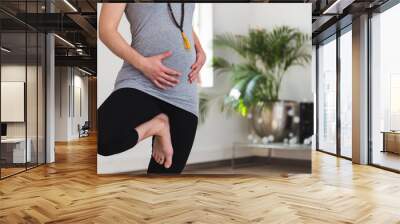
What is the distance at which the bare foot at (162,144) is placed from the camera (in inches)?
200

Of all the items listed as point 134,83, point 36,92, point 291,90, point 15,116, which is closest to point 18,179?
point 15,116

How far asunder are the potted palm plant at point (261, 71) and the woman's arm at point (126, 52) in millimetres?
559

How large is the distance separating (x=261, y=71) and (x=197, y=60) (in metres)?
0.83

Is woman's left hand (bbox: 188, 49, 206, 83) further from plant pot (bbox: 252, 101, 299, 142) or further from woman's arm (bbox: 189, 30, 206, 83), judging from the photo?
plant pot (bbox: 252, 101, 299, 142)

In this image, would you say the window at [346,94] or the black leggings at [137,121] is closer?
the black leggings at [137,121]

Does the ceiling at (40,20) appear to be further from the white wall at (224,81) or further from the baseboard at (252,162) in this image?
the baseboard at (252,162)

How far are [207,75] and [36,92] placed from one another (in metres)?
3.29

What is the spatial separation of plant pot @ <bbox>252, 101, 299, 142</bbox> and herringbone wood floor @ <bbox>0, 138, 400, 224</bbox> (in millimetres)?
551

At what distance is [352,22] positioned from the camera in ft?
24.7

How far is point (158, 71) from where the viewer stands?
4.92 m

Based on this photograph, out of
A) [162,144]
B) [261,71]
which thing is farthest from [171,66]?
[261,71]

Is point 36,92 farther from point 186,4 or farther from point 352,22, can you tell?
point 352,22

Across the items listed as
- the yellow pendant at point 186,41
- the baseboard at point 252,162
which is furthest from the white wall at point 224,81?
the yellow pendant at point 186,41

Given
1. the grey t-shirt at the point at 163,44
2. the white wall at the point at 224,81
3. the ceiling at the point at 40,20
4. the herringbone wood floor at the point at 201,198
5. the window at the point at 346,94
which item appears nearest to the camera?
the herringbone wood floor at the point at 201,198
